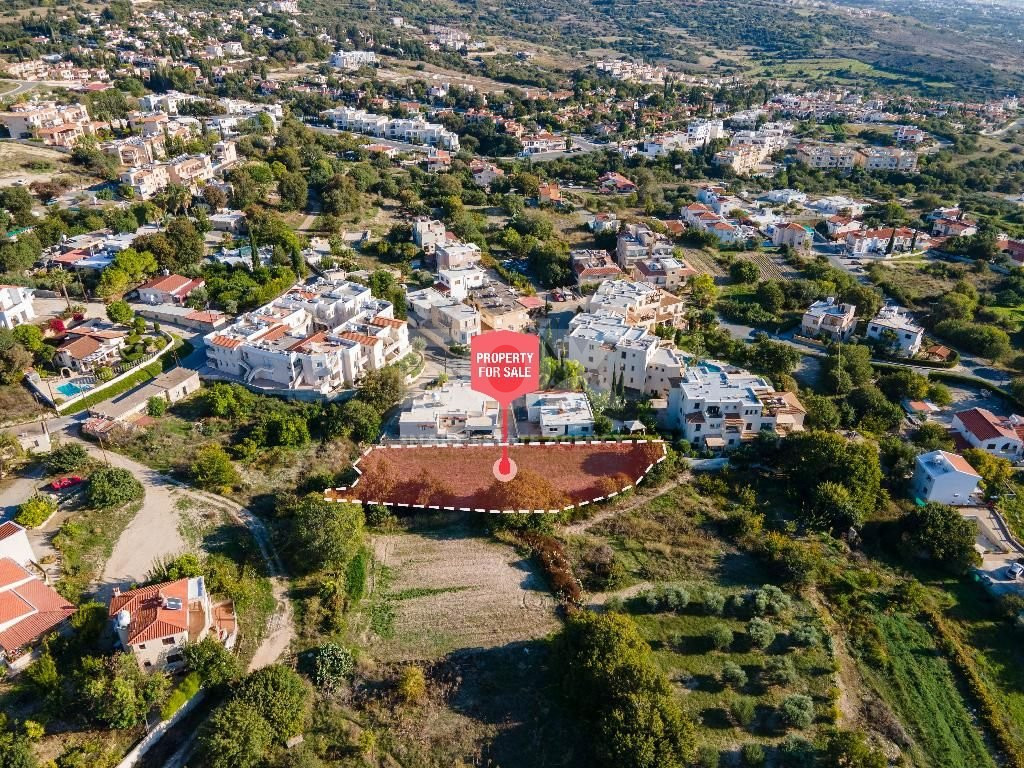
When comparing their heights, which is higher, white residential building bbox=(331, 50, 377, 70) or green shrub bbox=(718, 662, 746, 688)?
white residential building bbox=(331, 50, 377, 70)

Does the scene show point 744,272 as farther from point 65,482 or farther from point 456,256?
point 65,482

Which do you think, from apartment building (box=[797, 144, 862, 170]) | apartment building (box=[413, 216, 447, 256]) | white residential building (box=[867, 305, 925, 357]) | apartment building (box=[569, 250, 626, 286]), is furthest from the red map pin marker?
apartment building (box=[797, 144, 862, 170])

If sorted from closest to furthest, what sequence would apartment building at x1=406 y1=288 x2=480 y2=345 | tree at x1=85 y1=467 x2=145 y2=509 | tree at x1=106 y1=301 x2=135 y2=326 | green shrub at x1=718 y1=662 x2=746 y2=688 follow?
green shrub at x1=718 y1=662 x2=746 y2=688 → tree at x1=85 y1=467 x2=145 y2=509 → tree at x1=106 y1=301 x2=135 y2=326 → apartment building at x1=406 y1=288 x2=480 y2=345

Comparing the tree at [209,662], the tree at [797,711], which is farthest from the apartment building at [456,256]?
the tree at [797,711]

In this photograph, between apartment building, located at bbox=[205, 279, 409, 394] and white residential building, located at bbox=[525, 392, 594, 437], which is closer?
white residential building, located at bbox=[525, 392, 594, 437]

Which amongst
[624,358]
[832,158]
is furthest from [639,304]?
[832,158]

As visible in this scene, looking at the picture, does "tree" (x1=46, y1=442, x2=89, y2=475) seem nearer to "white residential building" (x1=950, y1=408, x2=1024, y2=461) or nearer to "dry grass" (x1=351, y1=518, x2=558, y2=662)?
"dry grass" (x1=351, y1=518, x2=558, y2=662)

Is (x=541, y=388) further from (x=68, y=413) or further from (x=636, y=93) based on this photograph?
(x=636, y=93)
